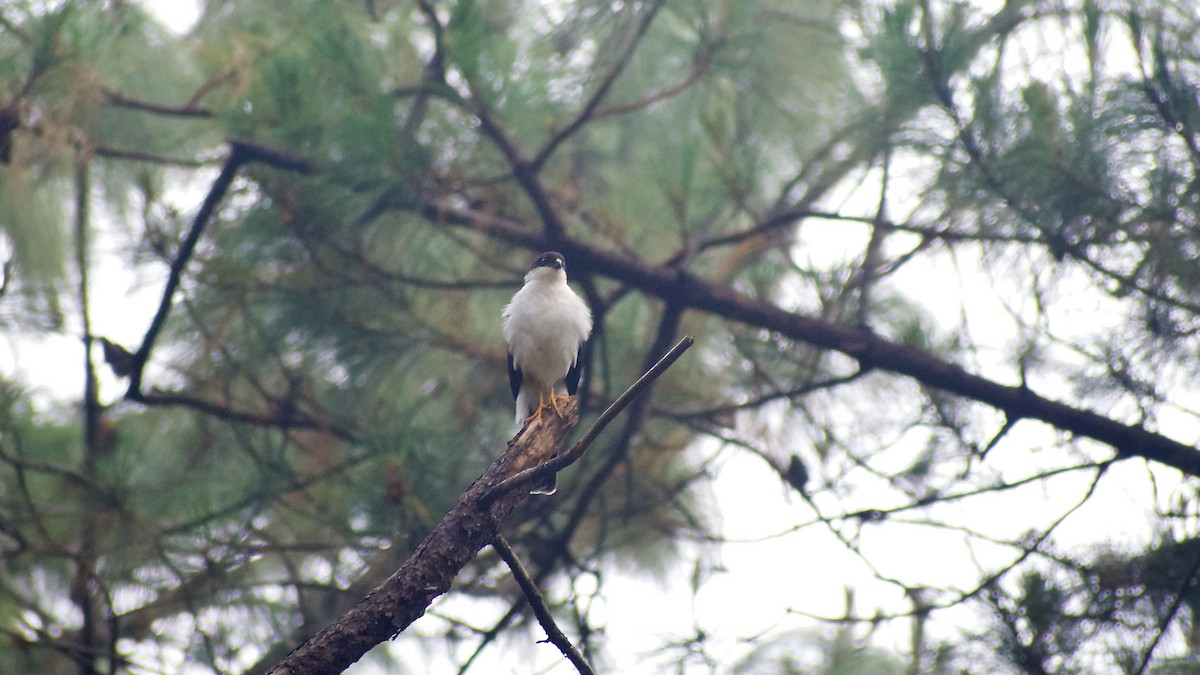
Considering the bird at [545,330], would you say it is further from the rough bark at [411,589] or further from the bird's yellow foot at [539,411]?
the rough bark at [411,589]

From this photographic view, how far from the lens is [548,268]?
3.99 meters

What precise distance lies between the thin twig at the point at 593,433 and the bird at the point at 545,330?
1.48 meters

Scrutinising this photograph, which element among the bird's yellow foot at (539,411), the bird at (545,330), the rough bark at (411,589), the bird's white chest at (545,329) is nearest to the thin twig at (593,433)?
the rough bark at (411,589)

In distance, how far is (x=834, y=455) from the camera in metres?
4.10

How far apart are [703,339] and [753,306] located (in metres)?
0.85

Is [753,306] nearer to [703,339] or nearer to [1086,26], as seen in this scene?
[703,339]

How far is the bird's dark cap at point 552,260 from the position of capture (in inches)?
156

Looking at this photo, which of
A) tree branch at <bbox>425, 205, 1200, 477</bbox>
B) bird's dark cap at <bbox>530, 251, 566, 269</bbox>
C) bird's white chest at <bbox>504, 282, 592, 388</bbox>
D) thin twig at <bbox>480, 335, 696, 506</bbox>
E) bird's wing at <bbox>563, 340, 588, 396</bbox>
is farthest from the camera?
bird's wing at <bbox>563, 340, 588, 396</bbox>

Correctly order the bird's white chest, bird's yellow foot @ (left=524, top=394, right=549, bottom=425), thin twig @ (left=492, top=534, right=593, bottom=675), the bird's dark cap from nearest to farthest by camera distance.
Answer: thin twig @ (left=492, top=534, right=593, bottom=675) → bird's yellow foot @ (left=524, top=394, right=549, bottom=425) → the bird's white chest → the bird's dark cap

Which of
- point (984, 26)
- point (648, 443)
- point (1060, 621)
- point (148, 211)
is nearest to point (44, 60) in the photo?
point (148, 211)

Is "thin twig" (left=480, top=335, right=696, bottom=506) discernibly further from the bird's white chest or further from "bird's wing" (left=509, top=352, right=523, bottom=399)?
"bird's wing" (left=509, top=352, right=523, bottom=399)

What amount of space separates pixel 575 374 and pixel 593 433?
2.12m

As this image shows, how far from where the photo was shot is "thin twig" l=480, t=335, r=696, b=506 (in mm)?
2018

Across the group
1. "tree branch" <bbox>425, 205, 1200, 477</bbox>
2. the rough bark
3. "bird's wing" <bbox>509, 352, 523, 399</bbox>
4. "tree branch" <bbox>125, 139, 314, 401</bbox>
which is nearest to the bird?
"bird's wing" <bbox>509, 352, 523, 399</bbox>
